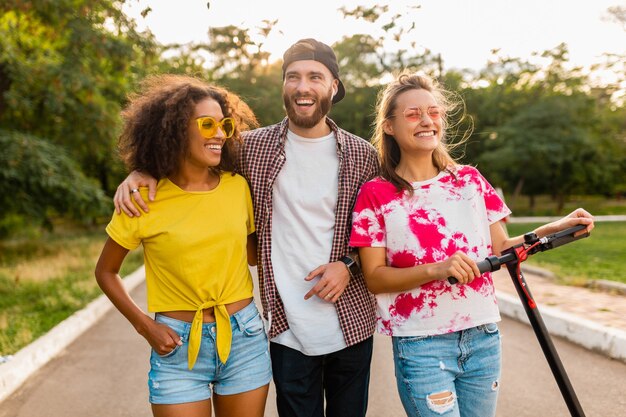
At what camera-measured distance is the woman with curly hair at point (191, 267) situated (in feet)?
8.77

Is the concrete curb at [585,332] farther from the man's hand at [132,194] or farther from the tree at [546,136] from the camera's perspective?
the tree at [546,136]

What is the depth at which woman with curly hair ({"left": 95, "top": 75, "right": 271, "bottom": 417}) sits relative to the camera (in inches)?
105

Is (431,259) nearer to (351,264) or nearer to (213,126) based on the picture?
(351,264)

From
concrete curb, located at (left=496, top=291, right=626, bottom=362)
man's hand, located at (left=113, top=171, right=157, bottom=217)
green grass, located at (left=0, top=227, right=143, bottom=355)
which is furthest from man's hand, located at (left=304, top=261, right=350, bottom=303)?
green grass, located at (left=0, top=227, right=143, bottom=355)

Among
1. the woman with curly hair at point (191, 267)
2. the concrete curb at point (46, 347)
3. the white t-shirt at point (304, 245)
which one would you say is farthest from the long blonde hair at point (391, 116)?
the concrete curb at point (46, 347)

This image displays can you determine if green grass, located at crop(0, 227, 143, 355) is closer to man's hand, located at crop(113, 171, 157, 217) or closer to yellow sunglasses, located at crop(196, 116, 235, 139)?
man's hand, located at crop(113, 171, 157, 217)

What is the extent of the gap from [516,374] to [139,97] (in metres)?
3.91

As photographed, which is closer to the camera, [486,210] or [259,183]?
[486,210]

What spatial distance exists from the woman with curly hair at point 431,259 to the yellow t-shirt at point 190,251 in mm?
A: 557

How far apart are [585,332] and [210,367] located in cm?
447

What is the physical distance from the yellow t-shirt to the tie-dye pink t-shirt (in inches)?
22.0

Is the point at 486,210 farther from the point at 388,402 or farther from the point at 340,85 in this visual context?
the point at 388,402

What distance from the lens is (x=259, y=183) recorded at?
3.09 meters

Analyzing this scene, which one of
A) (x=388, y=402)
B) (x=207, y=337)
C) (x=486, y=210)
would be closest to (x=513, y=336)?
(x=388, y=402)
